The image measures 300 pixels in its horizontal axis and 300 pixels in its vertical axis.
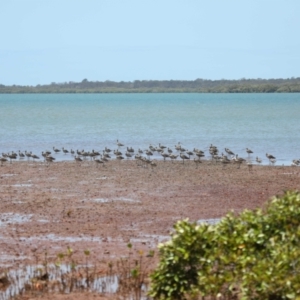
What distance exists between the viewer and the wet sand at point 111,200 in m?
15.1

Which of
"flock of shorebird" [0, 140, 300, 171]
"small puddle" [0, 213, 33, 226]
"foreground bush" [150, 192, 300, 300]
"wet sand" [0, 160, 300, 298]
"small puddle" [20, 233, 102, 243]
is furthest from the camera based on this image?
"flock of shorebird" [0, 140, 300, 171]

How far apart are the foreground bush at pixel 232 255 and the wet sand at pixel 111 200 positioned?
336cm

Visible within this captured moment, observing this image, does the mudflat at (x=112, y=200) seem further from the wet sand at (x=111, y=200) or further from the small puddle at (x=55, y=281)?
the small puddle at (x=55, y=281)

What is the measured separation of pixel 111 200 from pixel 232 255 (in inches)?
405

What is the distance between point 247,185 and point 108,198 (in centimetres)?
446

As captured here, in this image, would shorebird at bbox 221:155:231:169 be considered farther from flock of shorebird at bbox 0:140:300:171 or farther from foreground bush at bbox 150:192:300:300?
foreground bush at bbox 150:192:300:300

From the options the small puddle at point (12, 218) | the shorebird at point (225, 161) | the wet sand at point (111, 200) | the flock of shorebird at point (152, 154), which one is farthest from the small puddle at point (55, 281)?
the shorebird at point (225, 161)

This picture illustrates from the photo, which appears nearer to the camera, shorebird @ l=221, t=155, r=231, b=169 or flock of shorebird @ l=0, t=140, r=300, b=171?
shorebird @ l=221, t=155, r=231, b=169

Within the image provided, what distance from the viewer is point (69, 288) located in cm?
1191

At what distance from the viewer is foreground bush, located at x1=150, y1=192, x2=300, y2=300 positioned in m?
9.60

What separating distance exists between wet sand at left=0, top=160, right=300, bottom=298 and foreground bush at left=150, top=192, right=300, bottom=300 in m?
3.36

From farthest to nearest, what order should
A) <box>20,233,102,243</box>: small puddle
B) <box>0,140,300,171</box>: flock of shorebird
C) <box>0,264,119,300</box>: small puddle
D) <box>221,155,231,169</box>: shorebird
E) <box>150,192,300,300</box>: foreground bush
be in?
<box>0,140,300,171</box>: flock of shorebird → <box>221,155,231,169</box>: shorebird → <box>20,233,102,243</box>: small puddle → <box>0,264,119,300</box>: small puddle → <box>150,192,300,300</box>: foreground bush

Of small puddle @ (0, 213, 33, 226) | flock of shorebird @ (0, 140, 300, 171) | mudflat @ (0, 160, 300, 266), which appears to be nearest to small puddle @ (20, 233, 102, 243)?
mudflat @ (0, 160, 300, 266)

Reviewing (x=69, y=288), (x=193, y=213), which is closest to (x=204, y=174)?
(x=193, y=213)
